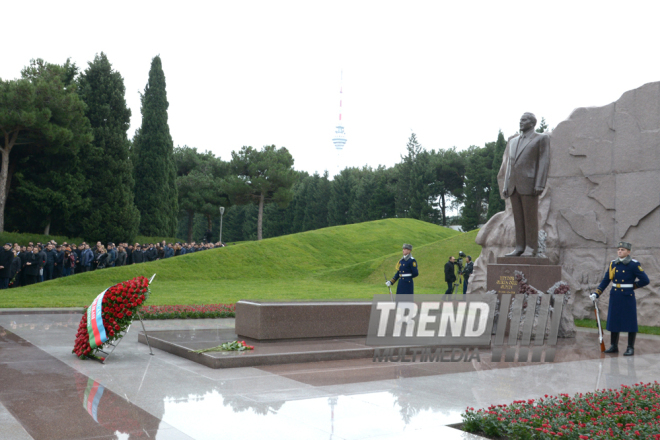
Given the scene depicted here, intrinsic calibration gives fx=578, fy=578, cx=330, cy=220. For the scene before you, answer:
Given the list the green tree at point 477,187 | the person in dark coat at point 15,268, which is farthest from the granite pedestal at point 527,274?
the green tree at point 477,187

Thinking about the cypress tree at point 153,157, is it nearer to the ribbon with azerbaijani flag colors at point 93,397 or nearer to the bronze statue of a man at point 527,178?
the bronze statue of a man at point 527,178

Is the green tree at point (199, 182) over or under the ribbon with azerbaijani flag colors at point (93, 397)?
over

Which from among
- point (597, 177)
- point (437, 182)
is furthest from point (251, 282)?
point (437, 182)

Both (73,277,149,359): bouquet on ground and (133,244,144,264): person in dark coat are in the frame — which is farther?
(133,244,144,264): person in dark coat

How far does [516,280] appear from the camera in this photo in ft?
31.1

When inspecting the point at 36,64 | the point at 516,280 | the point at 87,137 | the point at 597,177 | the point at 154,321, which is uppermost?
the point at 36,64

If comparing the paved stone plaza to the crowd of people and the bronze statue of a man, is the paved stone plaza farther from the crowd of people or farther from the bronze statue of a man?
the crowd of people

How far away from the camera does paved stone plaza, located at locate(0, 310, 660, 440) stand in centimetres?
428

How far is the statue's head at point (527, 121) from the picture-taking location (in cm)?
986

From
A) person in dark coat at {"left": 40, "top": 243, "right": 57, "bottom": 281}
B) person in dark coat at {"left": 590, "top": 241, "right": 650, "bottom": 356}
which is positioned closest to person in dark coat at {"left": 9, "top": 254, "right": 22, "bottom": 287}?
person in dark coat at {"left": 40, "top": 243, "right": 57, "bottom": 281}

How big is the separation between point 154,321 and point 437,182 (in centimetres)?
4587

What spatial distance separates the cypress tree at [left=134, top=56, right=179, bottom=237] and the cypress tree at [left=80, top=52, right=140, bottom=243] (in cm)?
531

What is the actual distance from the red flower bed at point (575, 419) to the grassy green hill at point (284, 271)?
38.3 ft

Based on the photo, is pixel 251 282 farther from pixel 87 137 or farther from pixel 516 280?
pixel 516 280
